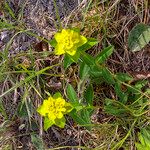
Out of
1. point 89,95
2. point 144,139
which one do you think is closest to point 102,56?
point 89,95

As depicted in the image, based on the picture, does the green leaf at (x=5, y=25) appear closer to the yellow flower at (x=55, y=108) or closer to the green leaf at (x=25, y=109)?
the green leaf at (x=25, y=109)

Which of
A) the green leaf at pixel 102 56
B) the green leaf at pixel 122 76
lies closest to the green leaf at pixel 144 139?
the green leaf at pixel 122 76

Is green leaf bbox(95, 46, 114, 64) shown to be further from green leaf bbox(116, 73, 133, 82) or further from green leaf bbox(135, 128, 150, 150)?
green leaf bbox(135, 128, 150, 150)

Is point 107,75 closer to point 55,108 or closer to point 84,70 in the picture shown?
point 84,70

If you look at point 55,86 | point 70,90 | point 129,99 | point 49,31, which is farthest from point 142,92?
point 49,31

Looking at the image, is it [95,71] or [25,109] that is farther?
[25,109]

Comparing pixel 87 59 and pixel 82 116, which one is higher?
pixel 87 59

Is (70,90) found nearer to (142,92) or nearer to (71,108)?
(71,108)
